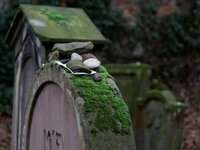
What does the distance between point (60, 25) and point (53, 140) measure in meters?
1.70

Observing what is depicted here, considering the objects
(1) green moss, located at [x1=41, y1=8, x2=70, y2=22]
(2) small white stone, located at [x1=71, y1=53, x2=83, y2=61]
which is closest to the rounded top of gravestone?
(2) small white stone, located at [x1=71, y1=53, x2=83, y2=61]

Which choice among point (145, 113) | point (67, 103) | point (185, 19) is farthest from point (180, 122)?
point (185, 19)

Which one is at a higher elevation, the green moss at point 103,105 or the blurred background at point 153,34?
the blurred background at point 153,34

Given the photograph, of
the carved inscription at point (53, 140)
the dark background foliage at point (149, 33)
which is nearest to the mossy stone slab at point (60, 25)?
the carved inscription at point (53, 140)

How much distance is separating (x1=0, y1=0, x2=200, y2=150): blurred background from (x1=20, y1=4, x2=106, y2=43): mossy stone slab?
4.77m

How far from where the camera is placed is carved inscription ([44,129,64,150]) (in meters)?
3.13

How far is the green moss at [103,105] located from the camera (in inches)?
109

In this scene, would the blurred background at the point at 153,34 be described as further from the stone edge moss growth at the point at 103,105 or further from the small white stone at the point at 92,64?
the stone edge moss growth at the point at 103,105

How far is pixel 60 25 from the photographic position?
4668mm

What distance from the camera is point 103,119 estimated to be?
2.78m

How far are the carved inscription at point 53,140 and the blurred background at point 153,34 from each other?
635cm

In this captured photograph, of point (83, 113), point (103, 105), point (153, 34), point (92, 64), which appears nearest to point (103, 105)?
point (103, 105)

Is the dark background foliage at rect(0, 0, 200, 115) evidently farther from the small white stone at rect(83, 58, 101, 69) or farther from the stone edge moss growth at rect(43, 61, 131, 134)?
the stone edge moss growth at rect(43, 61, 131, 134)

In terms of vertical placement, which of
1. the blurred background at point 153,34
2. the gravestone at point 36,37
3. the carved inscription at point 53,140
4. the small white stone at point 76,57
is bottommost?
the carved inscription at point 53,140
